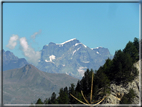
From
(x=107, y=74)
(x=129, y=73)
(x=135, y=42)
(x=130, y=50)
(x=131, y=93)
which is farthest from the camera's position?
(x=135, y=42)

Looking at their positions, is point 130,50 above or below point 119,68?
above

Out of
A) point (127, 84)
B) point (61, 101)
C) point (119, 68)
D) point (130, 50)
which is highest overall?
point (130, 50)

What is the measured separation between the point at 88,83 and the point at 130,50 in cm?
1634

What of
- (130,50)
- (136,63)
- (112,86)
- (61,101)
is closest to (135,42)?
(130,50)

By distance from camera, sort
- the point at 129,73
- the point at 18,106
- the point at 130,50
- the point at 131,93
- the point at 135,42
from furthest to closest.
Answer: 1. the point at 135,42
2. the point at 130,50
3. the point at 129,73
4. the point at 131,93
5. the point at 18,106

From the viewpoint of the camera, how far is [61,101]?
42.7 meters

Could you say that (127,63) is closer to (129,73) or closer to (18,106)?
(129,73)

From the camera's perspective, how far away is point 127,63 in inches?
1903

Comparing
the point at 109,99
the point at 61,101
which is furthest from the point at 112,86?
the point at 61,101

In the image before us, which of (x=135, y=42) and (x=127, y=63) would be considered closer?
(x=127, y=63)

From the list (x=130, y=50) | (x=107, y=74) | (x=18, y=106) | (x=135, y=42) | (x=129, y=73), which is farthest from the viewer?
(x=135, y=42)

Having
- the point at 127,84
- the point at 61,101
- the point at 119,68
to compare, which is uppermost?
the point at 119,68

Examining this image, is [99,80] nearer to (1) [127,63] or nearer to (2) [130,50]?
(1) [127,63]

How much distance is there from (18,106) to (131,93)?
130ft
